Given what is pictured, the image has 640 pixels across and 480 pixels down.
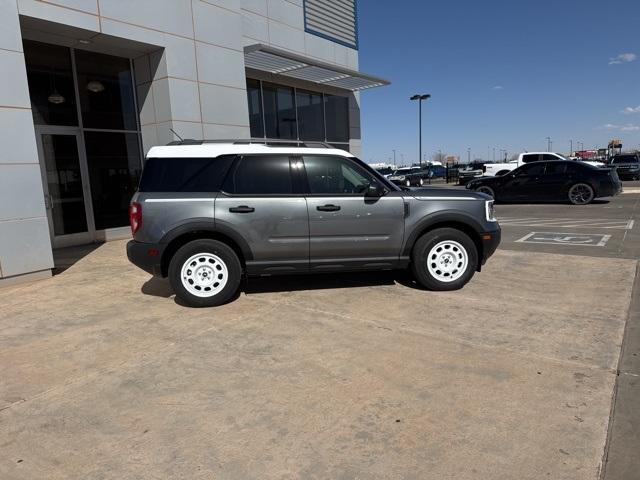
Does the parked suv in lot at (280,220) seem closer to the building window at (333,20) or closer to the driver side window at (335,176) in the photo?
the driver side window at (335,176)

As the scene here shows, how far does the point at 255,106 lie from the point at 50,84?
5.77m

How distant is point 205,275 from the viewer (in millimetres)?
5355

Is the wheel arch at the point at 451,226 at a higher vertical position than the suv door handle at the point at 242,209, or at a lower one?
lower

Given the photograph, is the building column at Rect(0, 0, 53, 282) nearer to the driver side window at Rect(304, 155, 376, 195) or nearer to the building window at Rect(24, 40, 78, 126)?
the building window at Rect(24, 40, 78, 126)

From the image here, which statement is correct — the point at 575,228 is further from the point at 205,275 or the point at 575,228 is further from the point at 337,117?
the point at 337,117

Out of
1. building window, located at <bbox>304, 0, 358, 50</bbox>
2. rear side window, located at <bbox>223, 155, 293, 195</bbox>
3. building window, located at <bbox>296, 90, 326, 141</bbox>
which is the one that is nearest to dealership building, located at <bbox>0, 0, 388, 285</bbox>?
building window, located at <bbox>304, 0, 358, 50</bbox>

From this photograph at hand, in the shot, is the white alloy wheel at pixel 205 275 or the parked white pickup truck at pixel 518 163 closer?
the white alloy wheel at pixel 205 275

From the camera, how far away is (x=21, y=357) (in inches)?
162

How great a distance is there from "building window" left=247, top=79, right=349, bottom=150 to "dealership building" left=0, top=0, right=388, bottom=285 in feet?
4.89

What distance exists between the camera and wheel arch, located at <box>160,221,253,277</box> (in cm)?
520

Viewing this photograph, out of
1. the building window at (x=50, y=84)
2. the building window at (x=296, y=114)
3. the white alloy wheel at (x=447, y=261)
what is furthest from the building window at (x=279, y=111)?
the white alloy wheel at (x=447, y=261)

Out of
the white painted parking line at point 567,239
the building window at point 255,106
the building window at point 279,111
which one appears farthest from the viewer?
the building window at point 279,111

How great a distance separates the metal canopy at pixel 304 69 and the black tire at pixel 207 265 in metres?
7.68

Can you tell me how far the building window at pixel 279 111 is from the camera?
14.5 m
